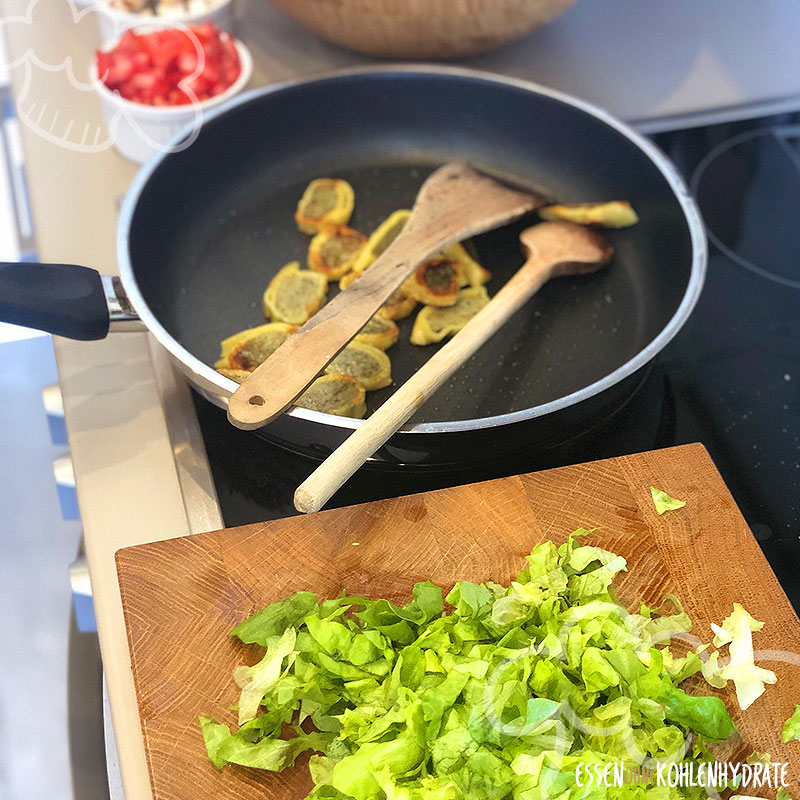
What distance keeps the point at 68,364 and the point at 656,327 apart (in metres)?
0.57

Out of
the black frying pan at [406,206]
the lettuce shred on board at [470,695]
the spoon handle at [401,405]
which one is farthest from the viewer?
the black frying pan at [406,206]

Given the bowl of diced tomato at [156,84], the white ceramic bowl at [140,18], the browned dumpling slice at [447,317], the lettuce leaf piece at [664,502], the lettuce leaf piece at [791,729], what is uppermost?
the white ceramic bowl at [140,18]

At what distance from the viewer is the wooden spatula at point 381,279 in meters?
0.67

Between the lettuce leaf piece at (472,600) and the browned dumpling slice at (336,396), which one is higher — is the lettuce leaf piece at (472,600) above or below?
above

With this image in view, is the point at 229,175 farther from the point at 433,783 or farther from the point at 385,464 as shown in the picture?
the point at 433,783

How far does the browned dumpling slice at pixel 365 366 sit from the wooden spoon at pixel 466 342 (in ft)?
0.27

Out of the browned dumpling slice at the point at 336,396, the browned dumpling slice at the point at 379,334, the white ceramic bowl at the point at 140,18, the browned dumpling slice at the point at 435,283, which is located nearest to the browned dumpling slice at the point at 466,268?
the browned dumpling slice at the point at 435,283

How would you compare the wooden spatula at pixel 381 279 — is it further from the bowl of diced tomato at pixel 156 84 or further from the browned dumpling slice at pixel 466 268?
the bowl of diced tomato at pixel 156 84

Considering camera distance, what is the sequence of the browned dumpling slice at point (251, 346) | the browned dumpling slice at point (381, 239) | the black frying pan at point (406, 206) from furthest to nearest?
the browned dumpling slice at point (381, 239) → the browned dumpling slice at point (251, 346) → the black frying pan at point (406, 206)

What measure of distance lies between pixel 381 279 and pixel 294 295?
128 mm

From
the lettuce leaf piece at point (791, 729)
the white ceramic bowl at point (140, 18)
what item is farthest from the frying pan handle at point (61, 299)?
the lettuce leaf piece at point (791, 729)

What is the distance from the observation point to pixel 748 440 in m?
0.84

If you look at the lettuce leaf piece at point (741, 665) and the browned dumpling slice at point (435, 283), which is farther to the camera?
the browned dumpling slice at point (435, 283)

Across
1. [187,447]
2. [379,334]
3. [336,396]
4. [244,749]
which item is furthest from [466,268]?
[244,749]
